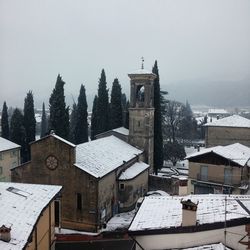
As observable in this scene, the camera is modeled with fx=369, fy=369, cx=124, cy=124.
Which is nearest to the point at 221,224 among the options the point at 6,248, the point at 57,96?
the point at 6,248

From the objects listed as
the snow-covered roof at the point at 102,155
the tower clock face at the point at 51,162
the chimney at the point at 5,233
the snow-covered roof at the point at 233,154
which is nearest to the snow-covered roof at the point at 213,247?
the chimney at the point at 5,233

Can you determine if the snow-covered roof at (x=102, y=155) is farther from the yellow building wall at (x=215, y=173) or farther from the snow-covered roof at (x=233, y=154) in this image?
the snow-covered roof at (x=233, y=154)

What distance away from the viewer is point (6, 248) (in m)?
11.5

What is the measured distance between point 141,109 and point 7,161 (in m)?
15.7

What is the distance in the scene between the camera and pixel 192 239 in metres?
13.3

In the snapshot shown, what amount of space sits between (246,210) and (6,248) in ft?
28.1

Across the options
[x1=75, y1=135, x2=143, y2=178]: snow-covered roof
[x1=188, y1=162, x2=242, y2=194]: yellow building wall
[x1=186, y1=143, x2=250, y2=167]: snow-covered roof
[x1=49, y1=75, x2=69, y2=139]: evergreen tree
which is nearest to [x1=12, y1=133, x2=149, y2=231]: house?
[x1=75, y1=135, x2=143, y2=178]: snow-covered roof

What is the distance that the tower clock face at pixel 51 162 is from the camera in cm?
2752

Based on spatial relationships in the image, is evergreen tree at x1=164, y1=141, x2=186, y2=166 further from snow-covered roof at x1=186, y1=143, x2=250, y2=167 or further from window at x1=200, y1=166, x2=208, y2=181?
window at x1=200, y1=166, x2=208, y2=181

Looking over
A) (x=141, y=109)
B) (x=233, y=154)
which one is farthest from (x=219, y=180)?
(x=141, y=109)

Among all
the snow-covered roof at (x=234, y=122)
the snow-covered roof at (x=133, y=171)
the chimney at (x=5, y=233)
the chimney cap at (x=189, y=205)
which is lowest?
the snow-covered roof at (x=133, y=171)

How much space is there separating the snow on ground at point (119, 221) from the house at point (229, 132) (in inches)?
712

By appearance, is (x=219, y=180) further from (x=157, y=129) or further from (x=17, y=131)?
(x=17, y=131)

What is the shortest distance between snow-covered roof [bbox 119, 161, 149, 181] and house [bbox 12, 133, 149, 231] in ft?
0.72
